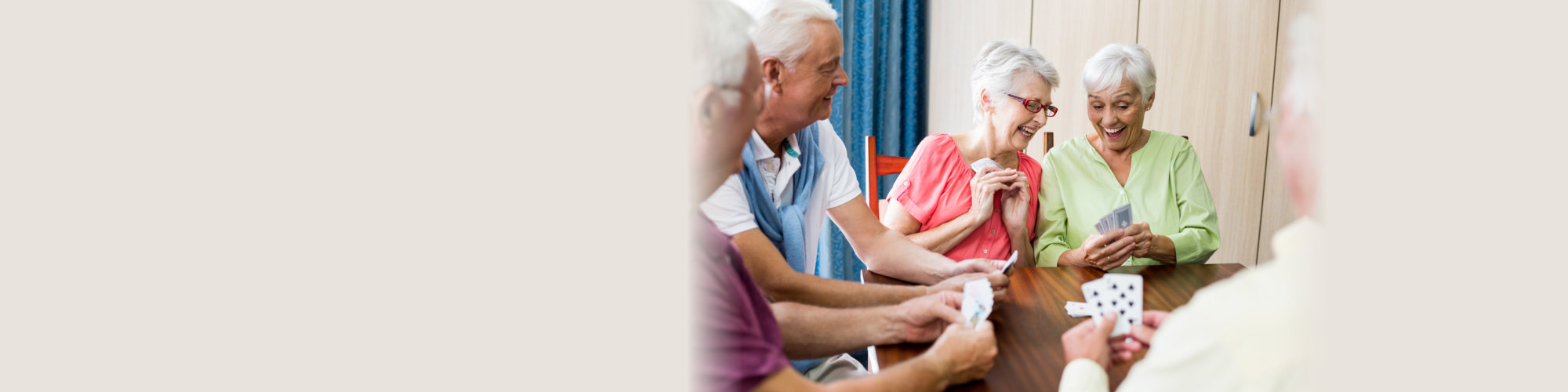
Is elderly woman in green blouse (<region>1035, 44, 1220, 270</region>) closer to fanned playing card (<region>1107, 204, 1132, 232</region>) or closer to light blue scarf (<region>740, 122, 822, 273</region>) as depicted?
fanned playing card (<region>1107, 204, 1132, 232</region>)

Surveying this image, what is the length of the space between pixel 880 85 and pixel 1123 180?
5.19ft

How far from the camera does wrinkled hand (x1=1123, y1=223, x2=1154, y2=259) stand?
5.95 ft

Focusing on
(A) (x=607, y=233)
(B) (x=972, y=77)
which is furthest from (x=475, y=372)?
(B) (x=972, y=77)

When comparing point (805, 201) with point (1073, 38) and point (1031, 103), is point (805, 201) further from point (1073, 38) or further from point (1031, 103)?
point (1073, 38)

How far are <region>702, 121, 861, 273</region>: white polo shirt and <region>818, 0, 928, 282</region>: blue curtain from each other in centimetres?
163

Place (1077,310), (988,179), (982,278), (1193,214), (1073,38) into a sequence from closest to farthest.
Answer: (1077,310), (982,278), (1193,214), (988,179), (1073,38)

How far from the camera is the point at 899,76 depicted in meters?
3.58

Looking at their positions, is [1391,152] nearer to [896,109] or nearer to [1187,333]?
[1187,333]

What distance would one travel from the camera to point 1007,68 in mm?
2088

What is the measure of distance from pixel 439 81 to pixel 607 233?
11 cm

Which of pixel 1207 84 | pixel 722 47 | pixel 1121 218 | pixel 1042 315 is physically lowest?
pixel 1042 315

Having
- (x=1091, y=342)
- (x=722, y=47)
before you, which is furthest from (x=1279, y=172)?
(x=1091, y=342)

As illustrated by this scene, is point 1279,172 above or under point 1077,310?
above

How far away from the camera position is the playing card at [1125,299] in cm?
96
